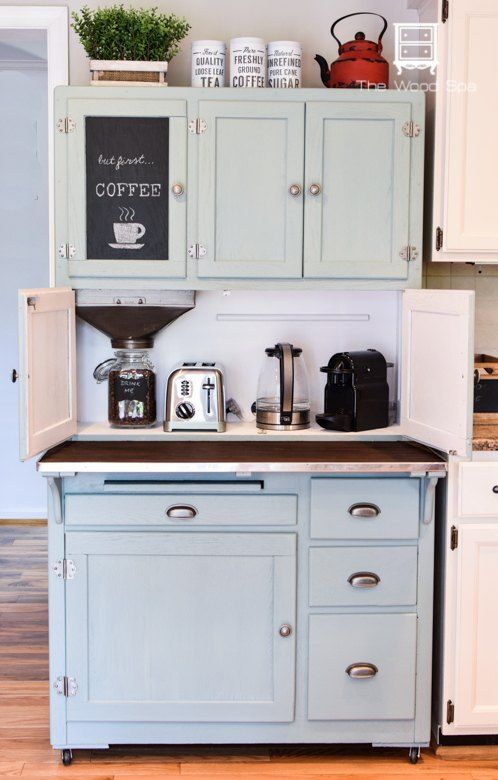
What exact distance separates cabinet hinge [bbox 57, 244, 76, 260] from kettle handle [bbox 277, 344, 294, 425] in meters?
0.74

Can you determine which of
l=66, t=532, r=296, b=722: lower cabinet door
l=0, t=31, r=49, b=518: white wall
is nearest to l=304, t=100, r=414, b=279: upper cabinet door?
l=66, t=532, r=296, b=722: lower cabinet door

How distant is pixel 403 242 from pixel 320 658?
1327 millimetres

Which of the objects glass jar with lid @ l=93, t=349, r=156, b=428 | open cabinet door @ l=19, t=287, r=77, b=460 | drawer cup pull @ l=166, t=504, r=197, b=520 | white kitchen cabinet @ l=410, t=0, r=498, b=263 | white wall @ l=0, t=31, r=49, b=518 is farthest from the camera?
white wall @ l=0, t=31, r=49, b=518

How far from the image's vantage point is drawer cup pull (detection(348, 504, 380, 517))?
2.89 metres

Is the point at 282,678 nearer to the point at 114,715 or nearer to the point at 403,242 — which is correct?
the point at 114,715

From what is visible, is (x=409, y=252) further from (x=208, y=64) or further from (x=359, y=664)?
(x=359, y=664)

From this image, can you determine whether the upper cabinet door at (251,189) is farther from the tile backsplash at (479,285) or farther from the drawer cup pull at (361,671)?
the drawer cup pull at (361,671)

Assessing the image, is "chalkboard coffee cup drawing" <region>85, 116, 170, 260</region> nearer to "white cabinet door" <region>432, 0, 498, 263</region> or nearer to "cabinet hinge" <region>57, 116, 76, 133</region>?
"cabinet hinge" <region>57, 116, 76, 133</region>

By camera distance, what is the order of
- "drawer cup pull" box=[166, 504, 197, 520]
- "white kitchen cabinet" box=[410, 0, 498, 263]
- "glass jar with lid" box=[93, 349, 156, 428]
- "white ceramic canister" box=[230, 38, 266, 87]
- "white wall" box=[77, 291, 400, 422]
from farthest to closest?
"white wall" box=[77, 291, 400, 422]
"glass jar with lid" box=[93, 349, 156, 428]
"white ceramic canister" box=[230, 38, 266, 87]
"white kitchen cabinet" box=[410, 0, 498, 263]
"drawer cup pull" box=[166, 504, 197, 520]

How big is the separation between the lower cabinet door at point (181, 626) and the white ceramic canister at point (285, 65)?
4.76 feet

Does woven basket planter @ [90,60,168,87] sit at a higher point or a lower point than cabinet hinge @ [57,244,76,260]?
higher

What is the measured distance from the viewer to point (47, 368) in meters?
2.92

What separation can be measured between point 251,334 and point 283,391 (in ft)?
1.10

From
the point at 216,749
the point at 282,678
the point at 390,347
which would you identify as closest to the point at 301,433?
the point at 390,347
